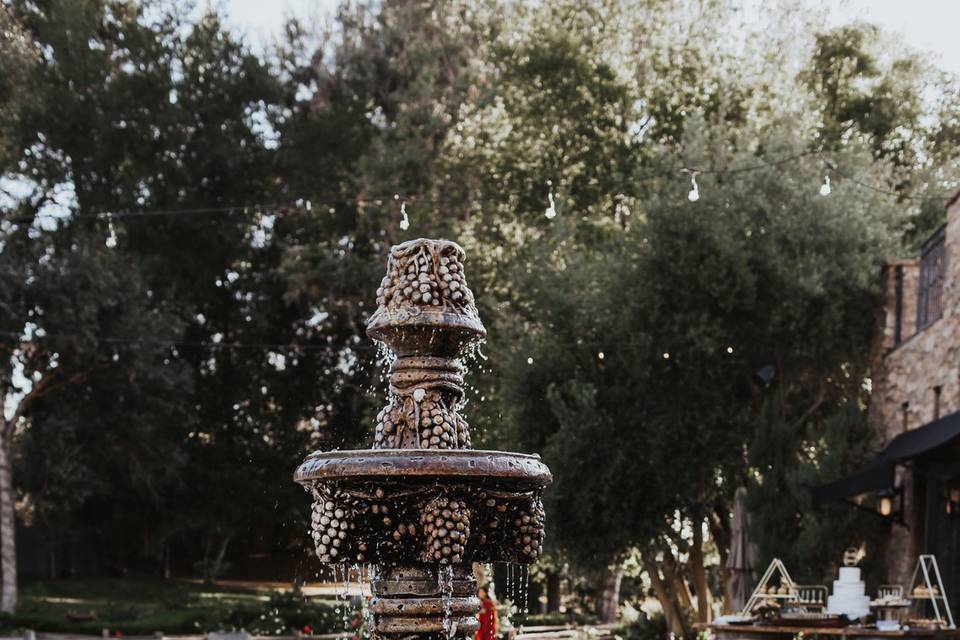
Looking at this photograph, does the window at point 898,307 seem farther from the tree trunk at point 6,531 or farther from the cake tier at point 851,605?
the tree trunk at point 6,531

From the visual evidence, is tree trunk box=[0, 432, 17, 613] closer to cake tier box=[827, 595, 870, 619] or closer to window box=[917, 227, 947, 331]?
window box=[917, 227, 947, 331]

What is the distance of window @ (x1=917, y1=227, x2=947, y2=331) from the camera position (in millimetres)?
Answer: 17656

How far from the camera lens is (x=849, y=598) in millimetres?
15008

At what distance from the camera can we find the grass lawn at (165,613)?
24859 millimetres

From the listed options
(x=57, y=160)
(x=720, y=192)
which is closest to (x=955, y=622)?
(x=720, y=192)

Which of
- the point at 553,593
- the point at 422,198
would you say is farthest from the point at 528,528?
the point at 553,593

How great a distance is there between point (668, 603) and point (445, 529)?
660 inches

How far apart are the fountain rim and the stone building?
876cm

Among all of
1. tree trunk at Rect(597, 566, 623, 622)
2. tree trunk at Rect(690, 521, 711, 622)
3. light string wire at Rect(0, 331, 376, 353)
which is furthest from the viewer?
tree trunk at Rect(597, 566, 623, 622)

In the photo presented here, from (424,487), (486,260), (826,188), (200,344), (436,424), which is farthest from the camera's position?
(200,344)

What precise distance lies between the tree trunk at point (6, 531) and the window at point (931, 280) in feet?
57.3

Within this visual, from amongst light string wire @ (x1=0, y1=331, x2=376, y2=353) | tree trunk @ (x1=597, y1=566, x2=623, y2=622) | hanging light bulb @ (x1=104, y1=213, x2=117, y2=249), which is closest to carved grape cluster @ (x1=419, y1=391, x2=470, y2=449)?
hanging light bulb @ (x1=104, y1=213, x2=117, y2=249)

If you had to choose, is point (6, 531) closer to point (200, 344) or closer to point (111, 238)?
point (200, 344)

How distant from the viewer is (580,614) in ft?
96.9
